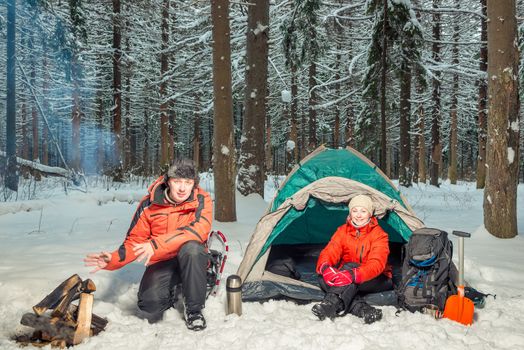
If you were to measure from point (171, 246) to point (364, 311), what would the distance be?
1.62 m

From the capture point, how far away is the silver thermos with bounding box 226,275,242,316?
307cm

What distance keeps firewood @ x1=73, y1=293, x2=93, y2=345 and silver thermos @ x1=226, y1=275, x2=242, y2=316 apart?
3.28 feet

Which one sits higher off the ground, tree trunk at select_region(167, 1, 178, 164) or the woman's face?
tree trunk at select_region(167, 1, 178, 164)

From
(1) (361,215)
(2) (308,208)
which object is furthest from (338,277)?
(2) (308,208)

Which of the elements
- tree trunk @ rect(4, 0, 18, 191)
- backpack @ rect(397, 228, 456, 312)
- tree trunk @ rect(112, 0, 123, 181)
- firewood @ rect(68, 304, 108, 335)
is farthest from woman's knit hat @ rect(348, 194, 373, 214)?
tree trunk @ rect(112, 0, 123, 181)

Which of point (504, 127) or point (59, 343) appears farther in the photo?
point (504, 127)

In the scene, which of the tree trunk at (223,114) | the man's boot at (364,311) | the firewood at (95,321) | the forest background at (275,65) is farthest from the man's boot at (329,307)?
the tree trunk at (223,114)

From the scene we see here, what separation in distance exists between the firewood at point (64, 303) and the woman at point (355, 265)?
1781 millimetres

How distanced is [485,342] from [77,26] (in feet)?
Answer: 48.6

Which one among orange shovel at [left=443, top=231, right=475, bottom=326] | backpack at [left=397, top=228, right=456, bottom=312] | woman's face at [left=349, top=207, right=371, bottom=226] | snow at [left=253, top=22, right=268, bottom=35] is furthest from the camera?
snow at [left=253, top=22, right=268, bottom=35]

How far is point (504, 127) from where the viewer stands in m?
5.43

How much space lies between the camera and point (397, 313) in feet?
Result: 10.6

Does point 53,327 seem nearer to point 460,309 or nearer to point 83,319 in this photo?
point 83,319

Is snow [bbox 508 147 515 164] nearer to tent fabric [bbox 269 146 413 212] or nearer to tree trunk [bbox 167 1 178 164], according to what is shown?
tent fabric [bbox 269 146 413 212]
